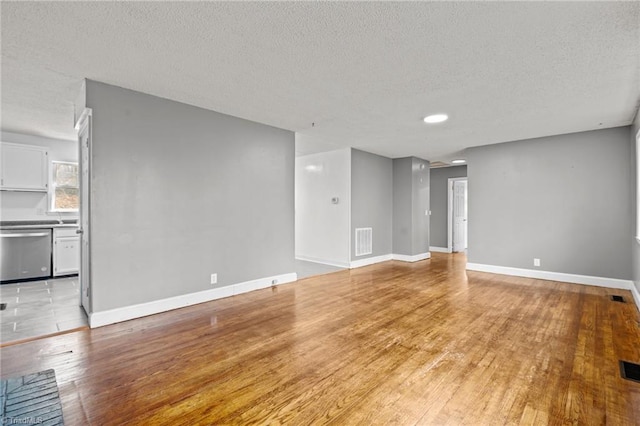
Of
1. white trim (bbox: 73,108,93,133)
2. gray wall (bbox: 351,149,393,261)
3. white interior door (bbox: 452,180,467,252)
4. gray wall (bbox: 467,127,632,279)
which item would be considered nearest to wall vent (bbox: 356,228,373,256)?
gray wall (bbox: 351,149,393,261)

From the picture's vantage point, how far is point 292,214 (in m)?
4.88

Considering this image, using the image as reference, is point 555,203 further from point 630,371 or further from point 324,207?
point 324,207

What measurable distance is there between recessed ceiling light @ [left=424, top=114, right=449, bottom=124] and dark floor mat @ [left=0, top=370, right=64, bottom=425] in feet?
14.6

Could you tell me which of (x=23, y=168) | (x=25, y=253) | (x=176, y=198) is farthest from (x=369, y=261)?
(x=23, y=168)

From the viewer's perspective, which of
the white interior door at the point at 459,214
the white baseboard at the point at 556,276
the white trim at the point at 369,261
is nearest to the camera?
the white baseboard at the point at 556,276

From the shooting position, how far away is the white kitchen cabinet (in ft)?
16.9

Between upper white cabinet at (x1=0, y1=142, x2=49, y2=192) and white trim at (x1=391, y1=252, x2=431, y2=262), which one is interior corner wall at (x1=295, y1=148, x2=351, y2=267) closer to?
white trim at (x1=391, y1=252, x2=431, y2=262)

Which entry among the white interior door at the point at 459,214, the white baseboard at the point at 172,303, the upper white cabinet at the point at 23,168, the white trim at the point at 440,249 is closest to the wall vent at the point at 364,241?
the white baseboard at the point at 172,303

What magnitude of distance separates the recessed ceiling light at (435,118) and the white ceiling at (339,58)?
13 cm

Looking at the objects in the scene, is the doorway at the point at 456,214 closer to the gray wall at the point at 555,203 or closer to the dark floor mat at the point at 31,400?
the gray wall at the point at 555,203

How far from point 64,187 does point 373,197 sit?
6010 mm

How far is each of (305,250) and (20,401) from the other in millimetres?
5462

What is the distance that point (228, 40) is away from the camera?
2.27m

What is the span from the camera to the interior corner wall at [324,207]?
20.3ft
